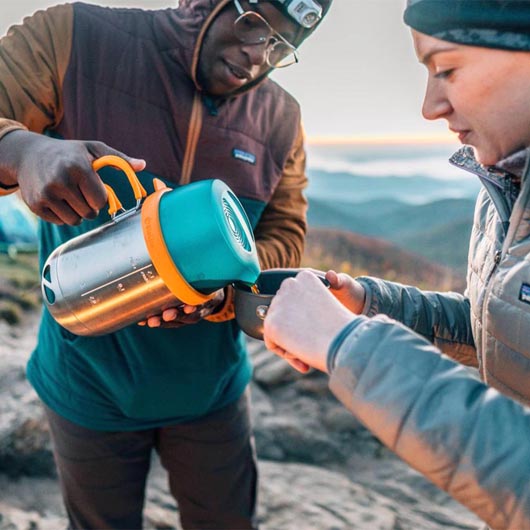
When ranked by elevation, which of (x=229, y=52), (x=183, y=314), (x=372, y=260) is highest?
(x=229, y=52)

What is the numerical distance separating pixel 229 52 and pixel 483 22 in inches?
38.3

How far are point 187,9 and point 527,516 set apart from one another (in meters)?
1.69

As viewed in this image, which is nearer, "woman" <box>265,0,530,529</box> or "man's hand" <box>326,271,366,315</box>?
"woman" <box>265,0,530,529</box>

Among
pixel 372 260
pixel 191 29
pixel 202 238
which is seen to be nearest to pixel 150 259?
pixel 202 238

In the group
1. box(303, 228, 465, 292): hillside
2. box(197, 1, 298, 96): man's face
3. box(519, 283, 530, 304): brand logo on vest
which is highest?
box(197, 1, 298, 96): man's face

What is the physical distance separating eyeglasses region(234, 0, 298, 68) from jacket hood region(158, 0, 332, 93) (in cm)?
5

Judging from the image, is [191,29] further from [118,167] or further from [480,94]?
[480,94]

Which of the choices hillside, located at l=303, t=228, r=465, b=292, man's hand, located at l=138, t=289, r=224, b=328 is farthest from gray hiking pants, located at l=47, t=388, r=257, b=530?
hillside, located at l=303, t=228, r=465, b=292

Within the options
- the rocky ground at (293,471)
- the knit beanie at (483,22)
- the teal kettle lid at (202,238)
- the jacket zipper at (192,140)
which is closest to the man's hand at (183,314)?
the teal kettle lid at (202,238)

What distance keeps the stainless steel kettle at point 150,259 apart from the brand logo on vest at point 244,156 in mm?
467

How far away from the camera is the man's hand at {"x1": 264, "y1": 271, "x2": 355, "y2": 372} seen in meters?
1.14

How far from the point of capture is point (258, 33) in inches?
77.1

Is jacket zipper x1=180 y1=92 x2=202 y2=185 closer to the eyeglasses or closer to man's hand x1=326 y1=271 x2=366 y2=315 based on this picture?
the eyeglasses

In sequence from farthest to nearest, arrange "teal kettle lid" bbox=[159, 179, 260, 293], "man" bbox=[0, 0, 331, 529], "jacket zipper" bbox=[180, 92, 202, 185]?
1. "jacket zipper" bbox=[180, 92, 202, 185]
2. "man" bbox=[0, 0, 331, 529]
3. "teal kettle lid" bbox=[159, 179, 260, 293]
